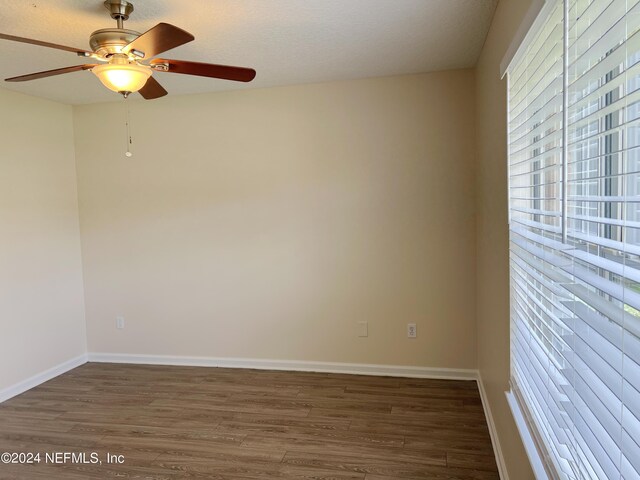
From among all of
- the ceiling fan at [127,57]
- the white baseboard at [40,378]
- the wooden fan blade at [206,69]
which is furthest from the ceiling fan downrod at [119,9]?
the white baseboard at [40,378]

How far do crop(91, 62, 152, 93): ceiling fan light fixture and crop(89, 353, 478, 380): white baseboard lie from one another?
2.67m

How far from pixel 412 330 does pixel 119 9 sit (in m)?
2.98

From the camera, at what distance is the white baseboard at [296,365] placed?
12.4ft

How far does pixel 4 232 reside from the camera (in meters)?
3.63

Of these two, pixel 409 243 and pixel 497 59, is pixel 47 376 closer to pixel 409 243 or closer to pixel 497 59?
pixel 409 243

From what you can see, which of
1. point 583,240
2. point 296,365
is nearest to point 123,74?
point 583,240

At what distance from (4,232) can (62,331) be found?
1.07 metres

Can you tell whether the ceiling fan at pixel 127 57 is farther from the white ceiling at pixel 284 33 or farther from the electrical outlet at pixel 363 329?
the electrical outlet at pixel 363 329

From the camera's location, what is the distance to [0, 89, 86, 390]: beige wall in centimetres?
367

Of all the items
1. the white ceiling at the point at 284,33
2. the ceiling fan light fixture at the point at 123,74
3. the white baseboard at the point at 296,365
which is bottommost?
the white baseboard at the point at 296,365

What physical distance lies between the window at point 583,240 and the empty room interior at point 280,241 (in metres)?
0.03

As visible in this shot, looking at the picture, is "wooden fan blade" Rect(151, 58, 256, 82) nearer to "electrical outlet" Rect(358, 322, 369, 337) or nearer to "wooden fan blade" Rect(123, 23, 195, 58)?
"wooden fan blade" Rect(123, 23, 195, 58)

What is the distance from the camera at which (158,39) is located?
A: 1.89 meters

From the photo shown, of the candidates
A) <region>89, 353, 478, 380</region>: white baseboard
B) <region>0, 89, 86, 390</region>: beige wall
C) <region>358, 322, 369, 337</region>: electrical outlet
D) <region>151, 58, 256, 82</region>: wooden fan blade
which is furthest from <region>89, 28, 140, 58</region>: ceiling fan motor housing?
<region>89, 353, 478, 380</region>: white baseboard
